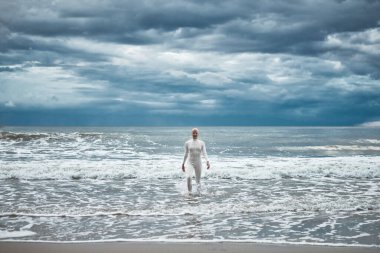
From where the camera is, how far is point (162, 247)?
19.8 feet

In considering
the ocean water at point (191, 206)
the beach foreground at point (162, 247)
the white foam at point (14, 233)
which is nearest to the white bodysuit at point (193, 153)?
the ocean water at point (191, 206)

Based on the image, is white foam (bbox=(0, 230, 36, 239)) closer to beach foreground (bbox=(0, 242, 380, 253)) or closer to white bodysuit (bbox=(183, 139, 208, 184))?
beach foreground (bbox=(0, 242, 380, 253))

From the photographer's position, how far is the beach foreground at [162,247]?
19.2 feet

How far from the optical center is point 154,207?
9680mm

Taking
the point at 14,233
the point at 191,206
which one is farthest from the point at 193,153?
the point at 14,233

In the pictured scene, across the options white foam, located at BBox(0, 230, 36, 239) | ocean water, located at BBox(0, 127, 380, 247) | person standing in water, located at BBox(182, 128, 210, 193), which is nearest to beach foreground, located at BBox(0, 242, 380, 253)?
ocean water, located at BBox(0, 127, 380, 247)

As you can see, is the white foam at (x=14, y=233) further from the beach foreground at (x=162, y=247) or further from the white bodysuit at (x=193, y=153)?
the white bodysuit at (x=193, y=153)

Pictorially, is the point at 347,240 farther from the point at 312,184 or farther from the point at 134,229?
Answer: the point at 312,184

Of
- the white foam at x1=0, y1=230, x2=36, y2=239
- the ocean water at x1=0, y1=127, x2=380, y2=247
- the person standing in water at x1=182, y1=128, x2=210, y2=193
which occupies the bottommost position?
the ocean water at x1=0, y1=127, x2=380, y2=247

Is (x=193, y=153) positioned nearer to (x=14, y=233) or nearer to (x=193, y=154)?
(x=193, y=154)

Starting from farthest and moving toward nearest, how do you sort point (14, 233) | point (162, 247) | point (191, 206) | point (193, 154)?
point (193, 154) → point (191, 206) → point (14, 233) → point (162, 247)

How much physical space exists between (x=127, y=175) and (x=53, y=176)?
3026 mm

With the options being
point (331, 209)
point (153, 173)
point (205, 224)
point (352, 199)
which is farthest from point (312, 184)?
point (205, 224)

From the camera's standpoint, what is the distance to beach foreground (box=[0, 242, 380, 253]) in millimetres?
5867
